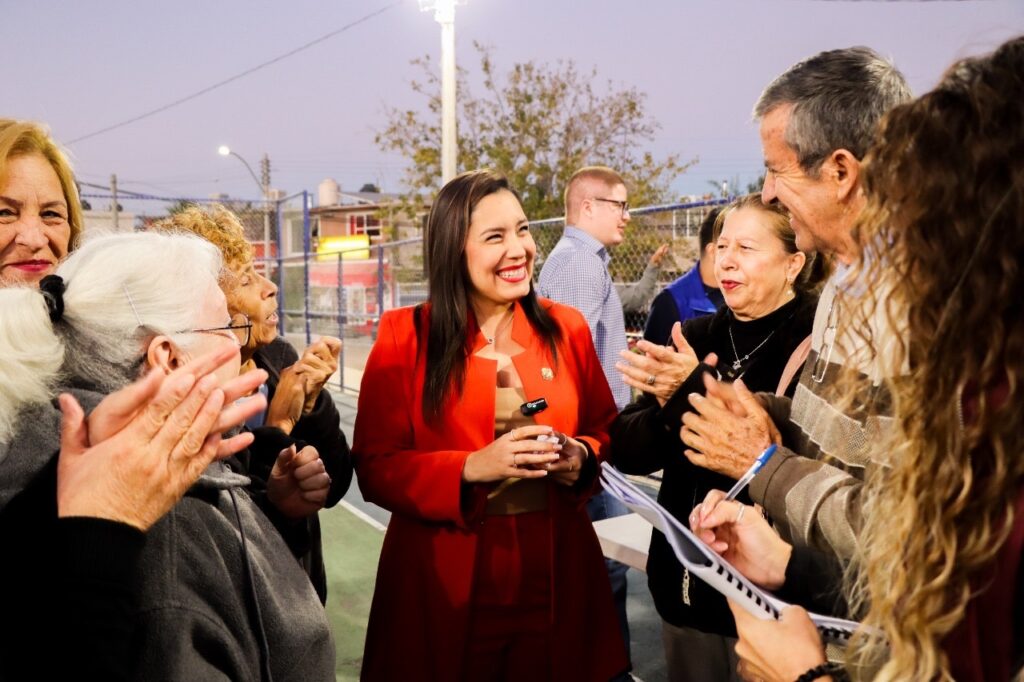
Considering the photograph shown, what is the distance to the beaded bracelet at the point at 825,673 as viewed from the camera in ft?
4.37

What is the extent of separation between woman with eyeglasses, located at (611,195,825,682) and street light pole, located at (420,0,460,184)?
8808 mm

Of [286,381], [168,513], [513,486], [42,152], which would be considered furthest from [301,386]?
[168,513]

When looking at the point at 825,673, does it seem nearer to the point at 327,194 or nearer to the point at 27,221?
the point at 27,221

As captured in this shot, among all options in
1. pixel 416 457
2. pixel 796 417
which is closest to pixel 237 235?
pixel 416 457

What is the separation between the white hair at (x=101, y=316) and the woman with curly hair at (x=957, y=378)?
141cm

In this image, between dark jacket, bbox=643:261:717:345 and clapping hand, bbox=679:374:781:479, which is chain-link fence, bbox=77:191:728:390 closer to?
dark jacket, bbox=643:261:717:345

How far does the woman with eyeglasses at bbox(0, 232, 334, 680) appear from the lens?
4.42 ft

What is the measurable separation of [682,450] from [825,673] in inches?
53.9

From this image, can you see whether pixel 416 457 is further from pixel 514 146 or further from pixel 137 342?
pixel 514 146

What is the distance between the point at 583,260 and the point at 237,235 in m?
2.13

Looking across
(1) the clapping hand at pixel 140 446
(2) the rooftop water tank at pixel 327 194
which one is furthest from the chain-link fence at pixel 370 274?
(2) the rooftop water tank at pixel 327 194

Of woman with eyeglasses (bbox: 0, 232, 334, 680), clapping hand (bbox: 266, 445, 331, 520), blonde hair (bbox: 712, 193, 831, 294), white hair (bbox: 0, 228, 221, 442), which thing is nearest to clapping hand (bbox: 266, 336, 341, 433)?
clapping hand (bbox: 266, 445, 331, 520)

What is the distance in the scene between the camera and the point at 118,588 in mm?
1302

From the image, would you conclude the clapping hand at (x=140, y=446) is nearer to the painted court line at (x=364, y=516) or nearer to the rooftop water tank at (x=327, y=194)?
the painted court line at (x=364, y=516)
